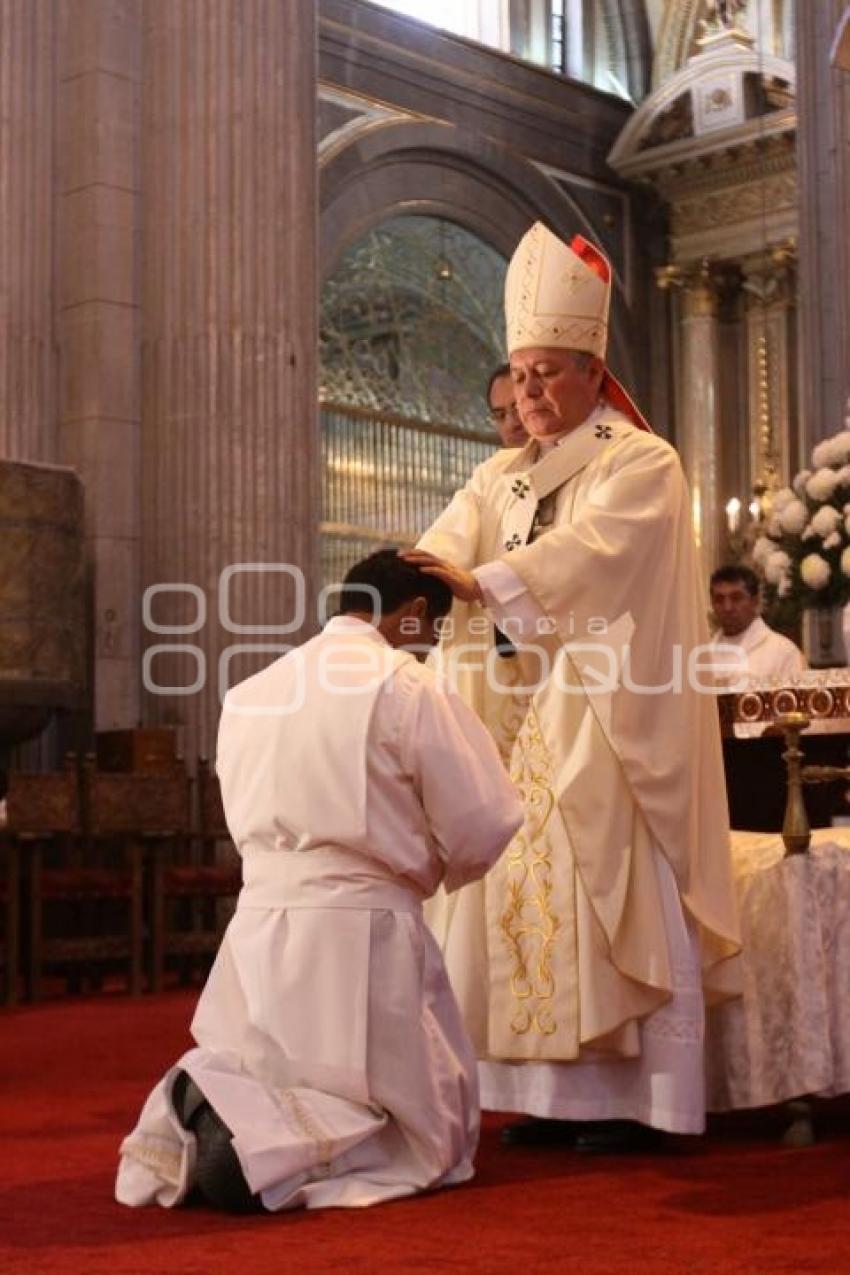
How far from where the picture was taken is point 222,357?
10.5 metres

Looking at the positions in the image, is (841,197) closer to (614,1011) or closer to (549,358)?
(549,358)

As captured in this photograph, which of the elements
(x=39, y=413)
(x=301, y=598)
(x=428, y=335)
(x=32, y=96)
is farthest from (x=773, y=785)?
(x=428, y=335)

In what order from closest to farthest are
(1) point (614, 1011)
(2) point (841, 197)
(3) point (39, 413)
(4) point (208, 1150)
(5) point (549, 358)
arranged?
(4) point (208, 1150) < (1) point (614, 1011) < (5) point (549, 358) < (3) point (39, 413) < (2) point (841, 197)

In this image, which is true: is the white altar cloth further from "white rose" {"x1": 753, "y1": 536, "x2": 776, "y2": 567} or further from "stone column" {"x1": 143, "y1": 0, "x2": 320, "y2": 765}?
"stone column" {"x1": 143, "y1": 0, "x2": 320, "y2": 765}

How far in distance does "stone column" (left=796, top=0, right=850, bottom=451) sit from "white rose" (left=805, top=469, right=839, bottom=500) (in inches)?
173

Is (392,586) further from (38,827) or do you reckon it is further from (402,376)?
(402,376)

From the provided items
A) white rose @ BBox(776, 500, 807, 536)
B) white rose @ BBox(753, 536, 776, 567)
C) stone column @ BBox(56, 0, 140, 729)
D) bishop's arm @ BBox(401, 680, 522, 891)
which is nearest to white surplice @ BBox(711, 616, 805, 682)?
white rose @ BBox(753, 536, 776, 567)

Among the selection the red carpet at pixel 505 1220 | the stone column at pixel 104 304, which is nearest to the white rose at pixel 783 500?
the red carpet at pixel 505 1220

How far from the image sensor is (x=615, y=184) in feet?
58.4

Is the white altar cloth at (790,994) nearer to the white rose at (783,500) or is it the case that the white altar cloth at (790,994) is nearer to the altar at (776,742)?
the altar at (776,742)

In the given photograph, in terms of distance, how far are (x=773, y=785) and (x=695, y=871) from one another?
167cm

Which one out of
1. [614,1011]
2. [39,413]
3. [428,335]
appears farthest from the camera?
[428,335]

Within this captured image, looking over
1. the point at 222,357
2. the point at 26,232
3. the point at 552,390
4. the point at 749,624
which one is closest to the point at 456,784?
the point at 552,390

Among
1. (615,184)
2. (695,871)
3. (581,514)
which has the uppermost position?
(615,184)
